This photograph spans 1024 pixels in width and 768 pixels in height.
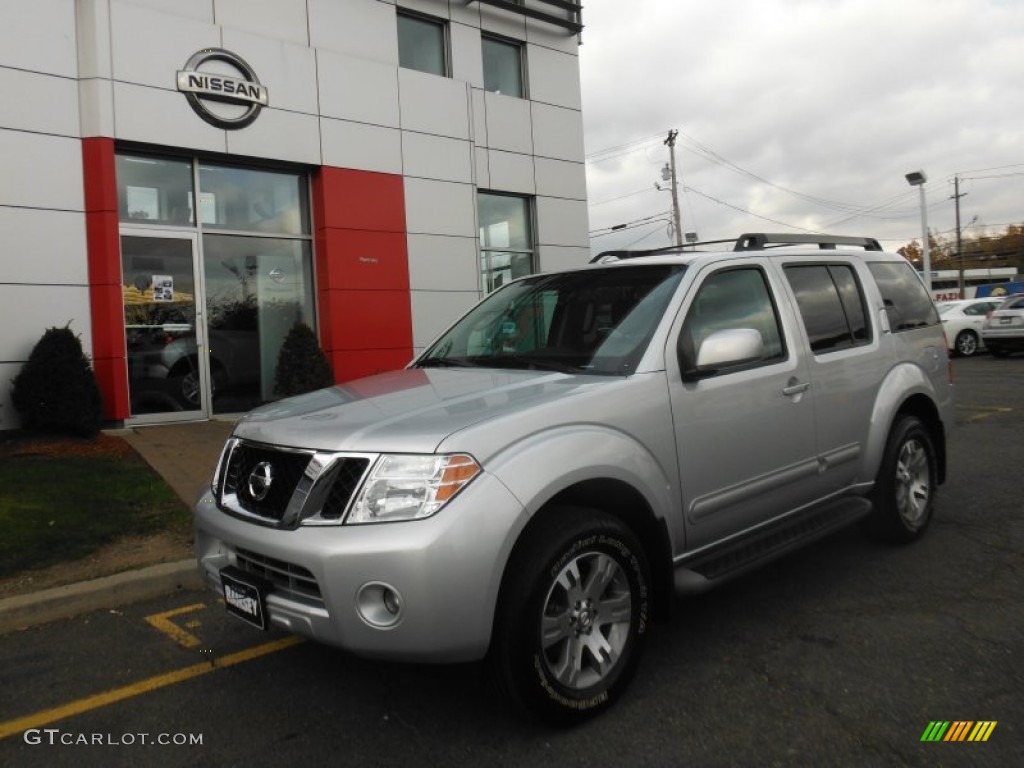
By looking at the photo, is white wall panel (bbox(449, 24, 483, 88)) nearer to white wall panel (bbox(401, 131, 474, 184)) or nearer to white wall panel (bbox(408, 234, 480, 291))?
white wall panel (bbox(401, 131, 474, 184))

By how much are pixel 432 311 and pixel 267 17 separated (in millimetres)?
4766

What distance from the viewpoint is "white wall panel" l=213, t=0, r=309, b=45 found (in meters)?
10.6

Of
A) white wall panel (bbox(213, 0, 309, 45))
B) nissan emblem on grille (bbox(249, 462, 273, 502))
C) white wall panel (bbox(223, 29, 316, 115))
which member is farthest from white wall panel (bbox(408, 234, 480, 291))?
nissan emblem on grille (bbox(249, 462, 273, 502))

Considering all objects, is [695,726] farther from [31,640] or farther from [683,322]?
[31,640]

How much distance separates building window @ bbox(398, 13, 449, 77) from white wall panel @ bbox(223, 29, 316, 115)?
1904 mm

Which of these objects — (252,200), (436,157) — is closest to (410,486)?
(252,200)

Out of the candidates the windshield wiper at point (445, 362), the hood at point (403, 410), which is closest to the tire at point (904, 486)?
the hood at point (403, 410)

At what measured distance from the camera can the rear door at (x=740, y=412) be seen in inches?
134

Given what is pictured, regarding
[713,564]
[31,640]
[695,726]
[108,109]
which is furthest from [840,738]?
[108,109]

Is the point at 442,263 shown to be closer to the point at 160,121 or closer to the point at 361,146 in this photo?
the point at 361,146

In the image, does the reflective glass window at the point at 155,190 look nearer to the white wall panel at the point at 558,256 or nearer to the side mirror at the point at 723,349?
the white wall panel at the point at 558,256

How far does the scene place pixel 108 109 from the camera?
9.43 meters

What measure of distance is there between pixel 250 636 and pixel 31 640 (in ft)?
4.00

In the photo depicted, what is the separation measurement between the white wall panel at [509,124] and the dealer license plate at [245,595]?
1144 cm
